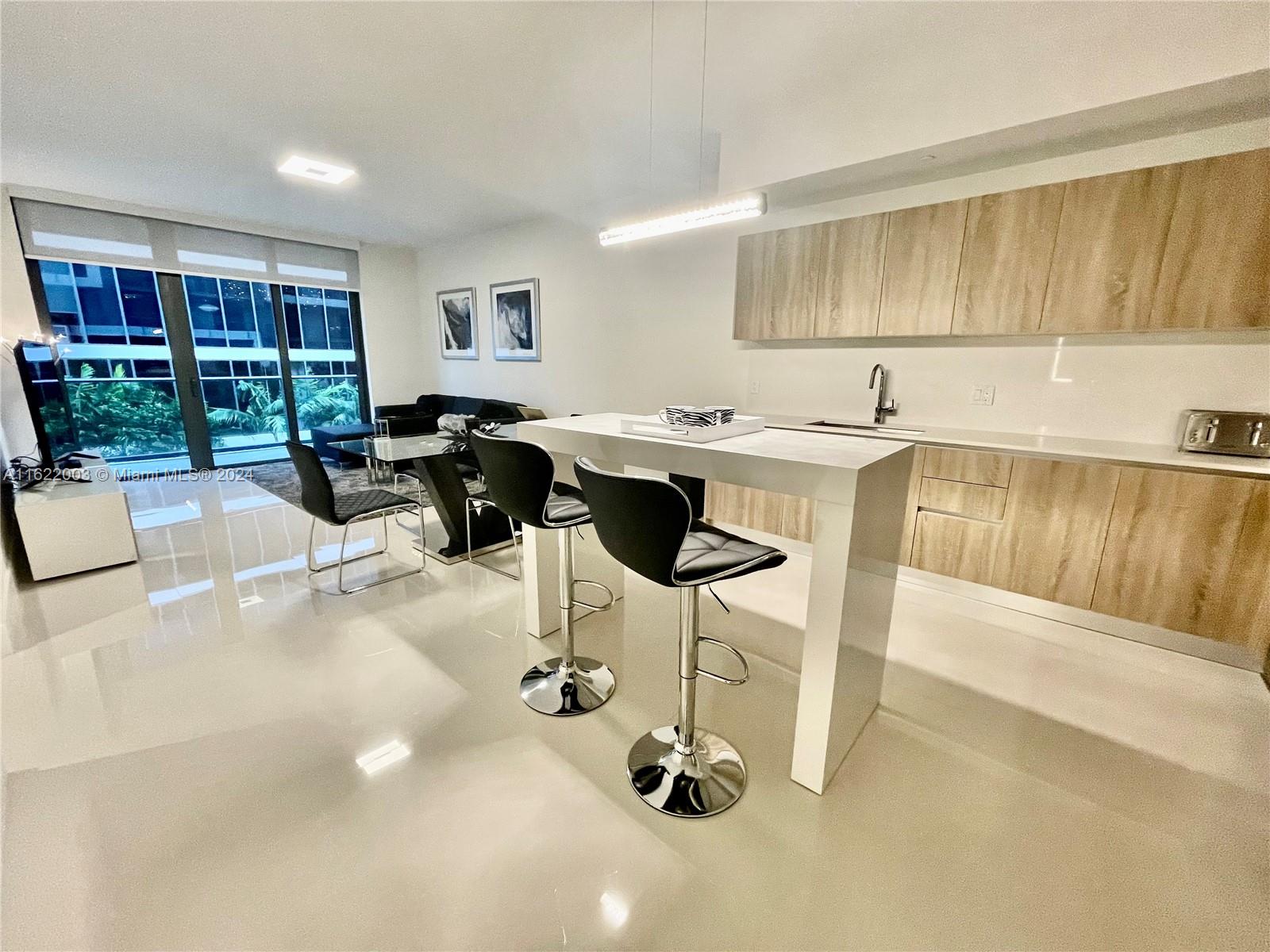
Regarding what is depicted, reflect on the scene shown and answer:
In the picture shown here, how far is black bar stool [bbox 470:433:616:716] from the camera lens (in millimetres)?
1718

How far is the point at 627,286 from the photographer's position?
4.56 metres

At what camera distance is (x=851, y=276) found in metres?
3.07

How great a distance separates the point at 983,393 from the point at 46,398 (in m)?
8.02

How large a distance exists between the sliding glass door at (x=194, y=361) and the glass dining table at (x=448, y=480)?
2.98 m

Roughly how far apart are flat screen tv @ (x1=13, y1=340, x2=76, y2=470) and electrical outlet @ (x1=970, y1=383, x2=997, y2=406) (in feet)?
22.4

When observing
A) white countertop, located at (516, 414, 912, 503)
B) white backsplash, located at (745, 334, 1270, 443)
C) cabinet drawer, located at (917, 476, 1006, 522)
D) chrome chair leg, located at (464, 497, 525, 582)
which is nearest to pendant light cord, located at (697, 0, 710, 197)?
white backsplash, located at (745, 334, 1270, 443)

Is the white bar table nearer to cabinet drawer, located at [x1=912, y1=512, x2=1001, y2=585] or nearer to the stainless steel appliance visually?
cabinet drawer, located at [x1=912, y1=512, x2=1001, y2=585]

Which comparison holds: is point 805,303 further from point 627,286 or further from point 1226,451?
point 1226,451

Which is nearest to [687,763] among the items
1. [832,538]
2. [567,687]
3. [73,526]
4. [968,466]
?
[567,687]

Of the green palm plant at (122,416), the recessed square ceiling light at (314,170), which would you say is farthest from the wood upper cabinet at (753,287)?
the green palm plant at (122,416)

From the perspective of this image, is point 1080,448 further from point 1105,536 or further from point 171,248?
point 171,248

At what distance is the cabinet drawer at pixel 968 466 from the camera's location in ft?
8.26

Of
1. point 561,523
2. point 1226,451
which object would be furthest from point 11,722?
A: point 1226,451

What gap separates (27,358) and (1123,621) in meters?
8.24
